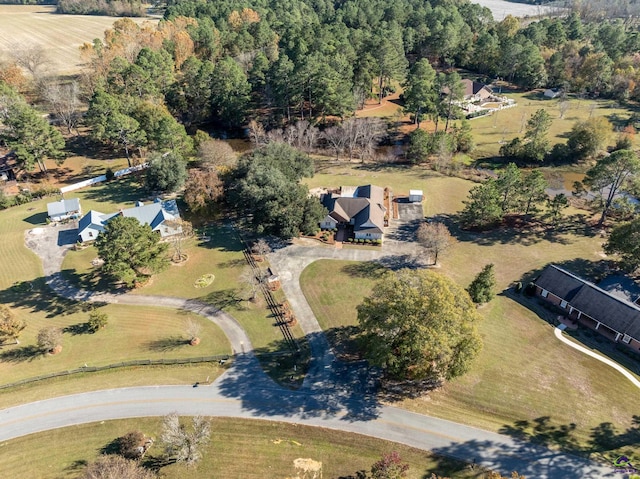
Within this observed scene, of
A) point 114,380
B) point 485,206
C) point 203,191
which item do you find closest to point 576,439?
point 485,206

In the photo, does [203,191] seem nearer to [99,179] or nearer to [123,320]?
[123,320]

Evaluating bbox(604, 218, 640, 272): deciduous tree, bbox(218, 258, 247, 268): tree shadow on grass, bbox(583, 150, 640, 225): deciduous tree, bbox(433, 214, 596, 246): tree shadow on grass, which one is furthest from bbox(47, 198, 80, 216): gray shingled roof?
bbox(583, 150, 640, 225): deciduous tree

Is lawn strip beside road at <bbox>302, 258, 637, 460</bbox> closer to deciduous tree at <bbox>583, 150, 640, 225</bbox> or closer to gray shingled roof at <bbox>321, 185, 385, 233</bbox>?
gray shingled roof at <bbox>321, 185, 385, 233</bbox>

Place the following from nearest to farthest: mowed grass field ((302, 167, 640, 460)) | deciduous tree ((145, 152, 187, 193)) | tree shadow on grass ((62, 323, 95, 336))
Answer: mowed grass field ((302, 167, 640, 460)) < tree shadow on grass ((62, 323, 95, 336)) < deciduous tree ((145, 152, 187, 193))

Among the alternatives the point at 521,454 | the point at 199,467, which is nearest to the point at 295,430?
the point at 199,467

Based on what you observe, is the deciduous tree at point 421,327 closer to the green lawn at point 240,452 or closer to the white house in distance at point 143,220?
the green lawn at point 240,452
